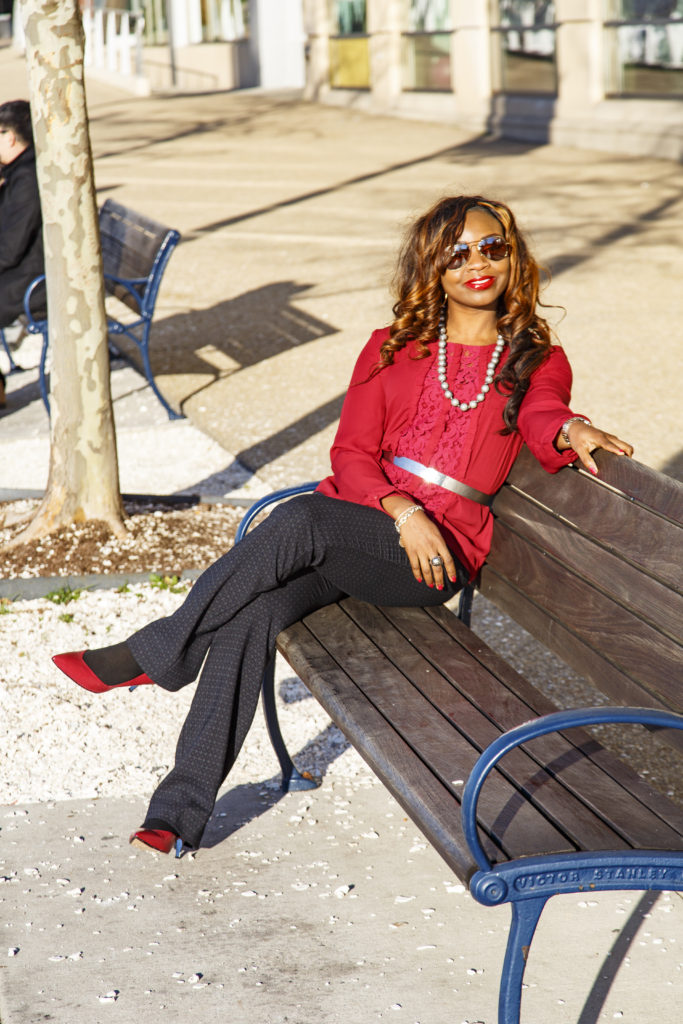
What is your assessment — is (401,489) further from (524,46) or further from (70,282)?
(524,46)

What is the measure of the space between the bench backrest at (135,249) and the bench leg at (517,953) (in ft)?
17.0

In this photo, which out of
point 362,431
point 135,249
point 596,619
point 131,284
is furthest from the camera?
point 135,249

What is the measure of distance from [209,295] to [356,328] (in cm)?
181

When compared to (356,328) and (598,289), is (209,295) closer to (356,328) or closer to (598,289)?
(356,328)

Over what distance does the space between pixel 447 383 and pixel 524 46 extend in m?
18.5

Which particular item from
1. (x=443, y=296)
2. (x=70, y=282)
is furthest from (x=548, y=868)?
(x=70, y=282)

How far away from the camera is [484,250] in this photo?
337 cm

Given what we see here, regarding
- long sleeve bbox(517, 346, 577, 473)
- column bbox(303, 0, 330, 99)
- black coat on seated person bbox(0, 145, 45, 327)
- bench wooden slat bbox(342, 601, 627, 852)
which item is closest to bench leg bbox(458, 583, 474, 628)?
bench wooden slat bbox(342, 601, 627, 852)

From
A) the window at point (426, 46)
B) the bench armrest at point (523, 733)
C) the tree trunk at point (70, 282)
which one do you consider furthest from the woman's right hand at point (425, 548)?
the window at point (426, 46)

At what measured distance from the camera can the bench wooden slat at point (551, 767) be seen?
232 centimetres

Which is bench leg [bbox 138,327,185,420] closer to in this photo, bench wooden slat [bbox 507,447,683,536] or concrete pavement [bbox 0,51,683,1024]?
concrete pavement [bbox 0,51,683,1024]

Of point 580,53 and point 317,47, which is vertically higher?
point 317,47

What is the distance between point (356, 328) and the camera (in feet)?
30.0

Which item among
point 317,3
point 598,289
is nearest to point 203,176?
point 598,289
